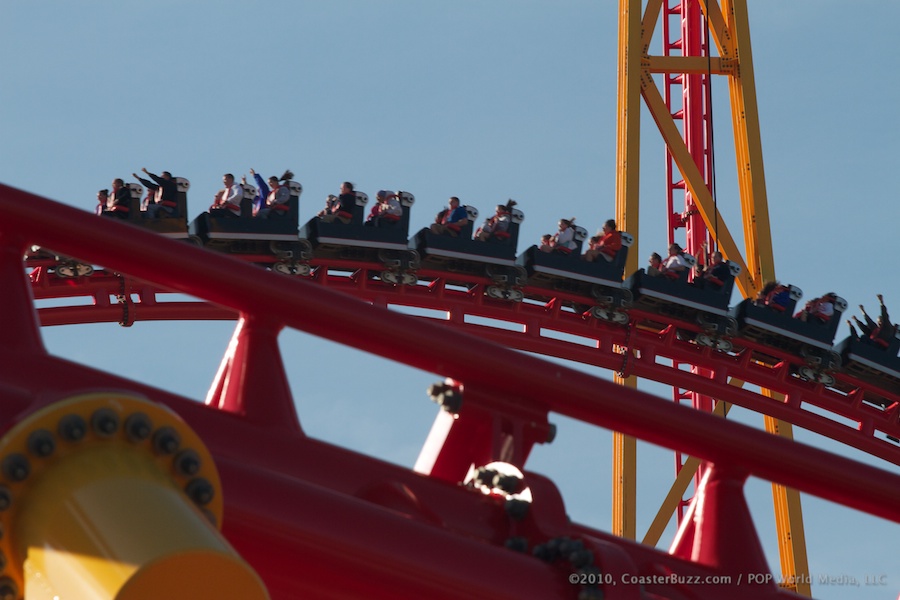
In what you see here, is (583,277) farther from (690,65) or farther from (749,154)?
(690,65)

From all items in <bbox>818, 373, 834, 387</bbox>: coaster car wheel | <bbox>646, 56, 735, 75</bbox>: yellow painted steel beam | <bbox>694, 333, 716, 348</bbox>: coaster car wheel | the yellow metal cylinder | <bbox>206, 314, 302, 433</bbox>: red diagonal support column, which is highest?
<bbox>646, 56, 735, 75</bbox>: yellow painted steel beam

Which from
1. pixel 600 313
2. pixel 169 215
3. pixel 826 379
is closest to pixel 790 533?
pixel 826 379

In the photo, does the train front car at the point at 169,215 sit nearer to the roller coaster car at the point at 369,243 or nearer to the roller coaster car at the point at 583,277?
the roller coaster car at the point at 369,243

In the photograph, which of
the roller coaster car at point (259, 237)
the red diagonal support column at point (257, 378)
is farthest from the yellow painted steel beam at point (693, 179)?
the red diagonal support column at point (257, 378)

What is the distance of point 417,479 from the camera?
6.72ft

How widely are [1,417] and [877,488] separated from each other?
4.39 feet

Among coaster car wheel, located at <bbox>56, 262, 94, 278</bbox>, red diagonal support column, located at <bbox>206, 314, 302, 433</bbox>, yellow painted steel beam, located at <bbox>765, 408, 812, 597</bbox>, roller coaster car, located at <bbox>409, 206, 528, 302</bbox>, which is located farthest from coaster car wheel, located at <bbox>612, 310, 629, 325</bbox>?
red diagonal support column, located at <bbox>206, 314, 302, 433</bbox>

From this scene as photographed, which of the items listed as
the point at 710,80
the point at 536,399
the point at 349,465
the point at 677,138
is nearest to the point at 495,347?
the point at 536,399

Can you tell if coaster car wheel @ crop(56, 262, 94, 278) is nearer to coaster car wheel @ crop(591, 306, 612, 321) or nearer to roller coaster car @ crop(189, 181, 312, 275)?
roller coaster car @ crop(189, 181, 312, 275)

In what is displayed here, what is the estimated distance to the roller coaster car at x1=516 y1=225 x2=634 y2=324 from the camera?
10.0 metres

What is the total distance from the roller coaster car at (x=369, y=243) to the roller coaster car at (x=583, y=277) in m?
0.83

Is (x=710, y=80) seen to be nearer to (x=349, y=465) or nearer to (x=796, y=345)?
(x=796, y=345)

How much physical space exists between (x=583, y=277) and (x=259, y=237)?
7.46ft

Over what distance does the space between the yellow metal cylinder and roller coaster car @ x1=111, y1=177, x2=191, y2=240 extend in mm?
7881
